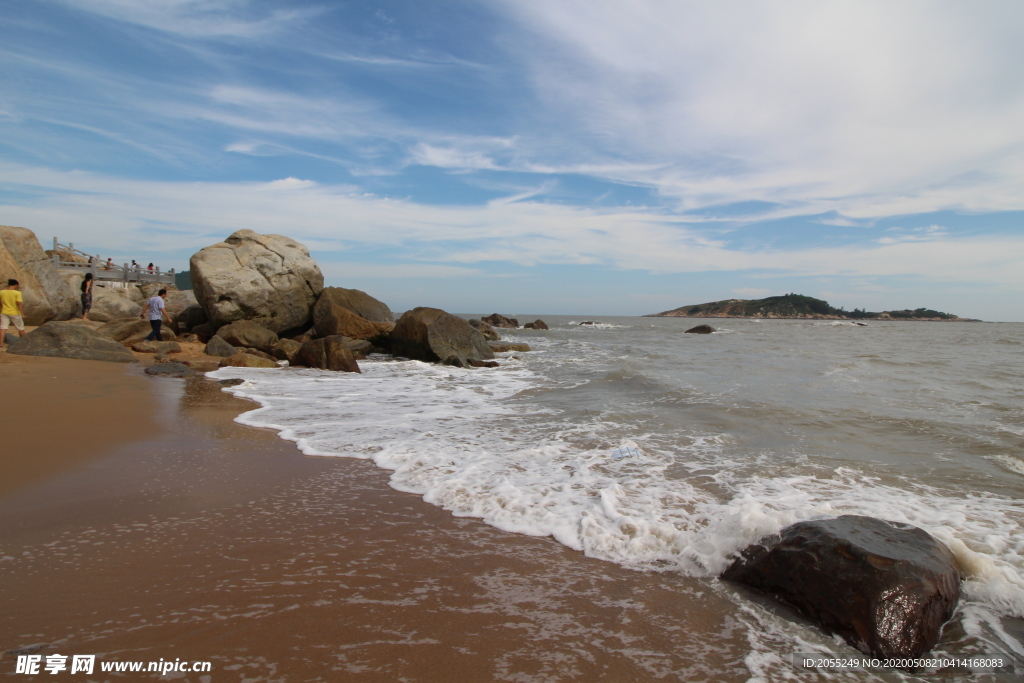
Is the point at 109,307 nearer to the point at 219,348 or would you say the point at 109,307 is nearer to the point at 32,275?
the point at 32,275

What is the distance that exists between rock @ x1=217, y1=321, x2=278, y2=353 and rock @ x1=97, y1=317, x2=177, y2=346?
1.98 m

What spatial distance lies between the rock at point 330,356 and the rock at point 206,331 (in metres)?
3.95

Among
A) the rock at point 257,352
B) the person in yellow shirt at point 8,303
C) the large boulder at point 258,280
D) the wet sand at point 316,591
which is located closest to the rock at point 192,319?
the large boulder at point 258,280

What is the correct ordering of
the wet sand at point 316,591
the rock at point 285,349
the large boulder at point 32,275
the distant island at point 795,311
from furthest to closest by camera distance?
the distant island at point 795,311 < the large boulder at point 32,275 < the rock at point 285,349 < the wet sand at point 316,591

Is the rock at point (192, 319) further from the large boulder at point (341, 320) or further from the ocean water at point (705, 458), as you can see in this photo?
the ocean water at point (705, 458)

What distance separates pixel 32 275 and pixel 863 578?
19211 mm

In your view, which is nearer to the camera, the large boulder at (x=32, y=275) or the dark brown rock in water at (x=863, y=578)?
the dark brown rock in water at (x=863, y=578)

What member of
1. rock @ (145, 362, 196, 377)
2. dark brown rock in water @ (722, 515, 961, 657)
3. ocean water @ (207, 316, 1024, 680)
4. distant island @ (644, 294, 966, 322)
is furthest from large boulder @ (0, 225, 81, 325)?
distant island @ (644, 294, 966, 322)

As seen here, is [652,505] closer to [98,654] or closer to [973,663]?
[973,663]

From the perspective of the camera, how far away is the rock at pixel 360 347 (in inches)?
590

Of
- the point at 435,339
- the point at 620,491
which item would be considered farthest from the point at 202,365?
the point at 620,491

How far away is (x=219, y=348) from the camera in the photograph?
43.0 ft

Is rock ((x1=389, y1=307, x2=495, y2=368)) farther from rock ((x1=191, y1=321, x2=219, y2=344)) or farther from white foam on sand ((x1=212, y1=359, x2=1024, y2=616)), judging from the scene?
white foam on sand ((x1=212, y1=359, x2=1024, y2=616))

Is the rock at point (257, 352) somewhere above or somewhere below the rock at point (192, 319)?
below
